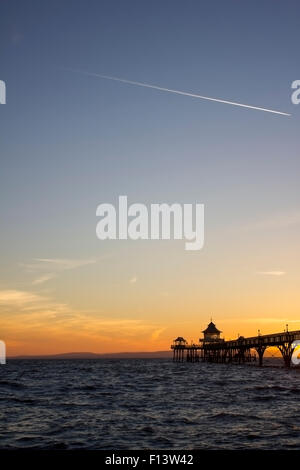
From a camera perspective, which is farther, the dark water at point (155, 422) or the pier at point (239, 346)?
the pier at point (239, 346)

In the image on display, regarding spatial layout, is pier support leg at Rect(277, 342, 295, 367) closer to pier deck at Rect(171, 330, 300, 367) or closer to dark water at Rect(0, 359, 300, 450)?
pier deck at Rect(171, 330, 300, 367)

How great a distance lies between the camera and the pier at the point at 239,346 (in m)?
61.4

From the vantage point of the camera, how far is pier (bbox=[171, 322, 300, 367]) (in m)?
61.4

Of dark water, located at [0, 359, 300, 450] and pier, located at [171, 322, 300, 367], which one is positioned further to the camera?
pier, located at [171, 322, 300, 367]

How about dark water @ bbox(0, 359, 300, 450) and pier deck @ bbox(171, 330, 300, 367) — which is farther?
pier deck @ bbox(171, 330, 300, 367)

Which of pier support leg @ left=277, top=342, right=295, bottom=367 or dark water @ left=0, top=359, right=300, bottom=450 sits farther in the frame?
pier support leg @ left=277, top=342, right=295, bottom=367

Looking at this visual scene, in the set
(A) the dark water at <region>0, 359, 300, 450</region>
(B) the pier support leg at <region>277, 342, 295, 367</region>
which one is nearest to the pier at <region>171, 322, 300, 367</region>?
(B) the pier support leg at <region>277, 342, 295, 367</region>

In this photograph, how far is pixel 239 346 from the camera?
8319cm

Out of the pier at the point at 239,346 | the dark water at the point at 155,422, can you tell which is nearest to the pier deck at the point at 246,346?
the pier at the point at 239,346

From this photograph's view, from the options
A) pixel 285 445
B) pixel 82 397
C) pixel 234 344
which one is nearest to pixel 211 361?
pixel 234 344

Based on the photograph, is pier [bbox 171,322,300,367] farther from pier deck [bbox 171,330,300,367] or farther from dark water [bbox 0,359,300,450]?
dark water [bbox 0,359,300,450]

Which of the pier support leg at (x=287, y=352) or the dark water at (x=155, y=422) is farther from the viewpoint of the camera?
the pier support leg at (x=287, y=352)

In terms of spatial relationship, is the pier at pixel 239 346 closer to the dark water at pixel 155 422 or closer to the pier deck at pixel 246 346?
the pier deck at pixel 246 346

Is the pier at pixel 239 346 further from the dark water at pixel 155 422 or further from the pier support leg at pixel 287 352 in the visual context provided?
the dark water at pixel 155 422
